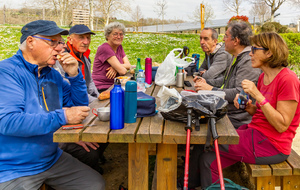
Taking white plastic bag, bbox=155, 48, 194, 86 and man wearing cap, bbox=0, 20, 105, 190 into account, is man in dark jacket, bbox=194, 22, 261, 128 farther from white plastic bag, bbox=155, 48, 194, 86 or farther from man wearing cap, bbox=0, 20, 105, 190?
man wearing cap, bbox=0, 20, 105, 190

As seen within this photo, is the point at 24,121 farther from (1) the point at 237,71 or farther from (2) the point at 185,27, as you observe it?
(2) the point at 185,27

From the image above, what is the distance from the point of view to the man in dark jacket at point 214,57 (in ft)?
13.1

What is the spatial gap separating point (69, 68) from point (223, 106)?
137cm

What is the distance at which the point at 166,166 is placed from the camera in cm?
216

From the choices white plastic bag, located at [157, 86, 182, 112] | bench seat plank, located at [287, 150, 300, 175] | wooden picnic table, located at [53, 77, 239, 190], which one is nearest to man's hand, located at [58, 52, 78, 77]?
wooden picnic table, located at [53, 77, 239, 190]

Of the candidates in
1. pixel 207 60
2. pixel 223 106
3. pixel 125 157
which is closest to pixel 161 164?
pixel 223 106

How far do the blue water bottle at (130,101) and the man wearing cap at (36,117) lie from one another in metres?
0.30

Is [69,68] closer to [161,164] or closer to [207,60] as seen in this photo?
[161,164]

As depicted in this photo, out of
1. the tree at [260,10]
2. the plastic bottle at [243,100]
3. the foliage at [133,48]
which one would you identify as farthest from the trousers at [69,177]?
the tree at [260,10]

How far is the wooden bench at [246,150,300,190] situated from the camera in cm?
211

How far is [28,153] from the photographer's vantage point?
6.45ft

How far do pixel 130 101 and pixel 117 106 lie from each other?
0.42 ft

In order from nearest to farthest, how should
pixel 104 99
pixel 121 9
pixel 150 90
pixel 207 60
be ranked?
pixel 104 99 → pixel 150 90 → pixel 207 60 → pixel 121 9

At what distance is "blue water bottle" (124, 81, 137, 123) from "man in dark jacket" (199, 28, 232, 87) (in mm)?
2274
